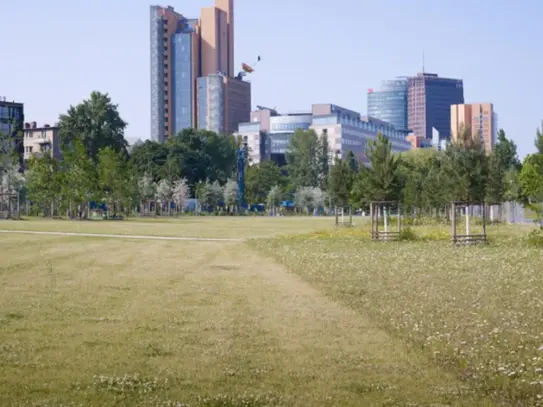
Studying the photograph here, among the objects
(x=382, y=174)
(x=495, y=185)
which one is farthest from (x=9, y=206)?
(x=382, y=174)

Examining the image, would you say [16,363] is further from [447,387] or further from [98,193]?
[98,193]

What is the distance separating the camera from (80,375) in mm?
10344

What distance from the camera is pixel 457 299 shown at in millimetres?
17984

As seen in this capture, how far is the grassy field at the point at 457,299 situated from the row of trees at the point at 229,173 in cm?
995

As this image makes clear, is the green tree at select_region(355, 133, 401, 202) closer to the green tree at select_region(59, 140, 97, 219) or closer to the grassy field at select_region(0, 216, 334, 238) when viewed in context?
the grassy field at select_region(0, 216, 334, 238)

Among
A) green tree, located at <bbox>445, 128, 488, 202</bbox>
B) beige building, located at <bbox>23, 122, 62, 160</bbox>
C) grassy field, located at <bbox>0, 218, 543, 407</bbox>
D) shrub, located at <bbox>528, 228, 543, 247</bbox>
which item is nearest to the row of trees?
green tree, located at <bbox>445, 128, 488, 202</bbox>

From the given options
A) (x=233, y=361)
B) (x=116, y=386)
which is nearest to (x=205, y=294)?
(x=233, y=361)

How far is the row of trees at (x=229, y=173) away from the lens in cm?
4607

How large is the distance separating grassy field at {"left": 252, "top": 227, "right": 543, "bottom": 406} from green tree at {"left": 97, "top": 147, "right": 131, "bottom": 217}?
65385 millimetres

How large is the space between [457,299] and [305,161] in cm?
15158

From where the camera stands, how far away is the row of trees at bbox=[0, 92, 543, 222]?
151 feet

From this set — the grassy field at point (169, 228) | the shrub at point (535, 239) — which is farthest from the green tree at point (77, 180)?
the shrub at point (535, 239)

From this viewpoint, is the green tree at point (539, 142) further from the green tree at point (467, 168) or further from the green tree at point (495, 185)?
the green tree at point (495, 185)

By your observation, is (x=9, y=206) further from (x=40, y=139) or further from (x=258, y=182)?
(x=40, y=139)
